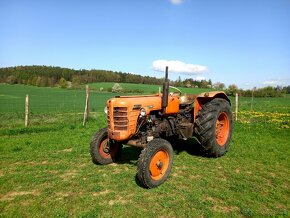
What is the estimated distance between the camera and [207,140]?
20.6ft

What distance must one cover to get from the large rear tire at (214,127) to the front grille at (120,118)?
1.88 m

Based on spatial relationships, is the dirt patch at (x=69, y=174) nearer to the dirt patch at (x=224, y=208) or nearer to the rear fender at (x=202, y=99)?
the dirt patch at (x=224, y=208)

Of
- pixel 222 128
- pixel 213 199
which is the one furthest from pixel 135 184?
pixel 222 128

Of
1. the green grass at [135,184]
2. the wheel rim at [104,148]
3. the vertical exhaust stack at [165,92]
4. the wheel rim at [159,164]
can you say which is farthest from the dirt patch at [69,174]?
the vertical exhaust stack at [165,92]

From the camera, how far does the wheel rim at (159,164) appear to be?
499 cm

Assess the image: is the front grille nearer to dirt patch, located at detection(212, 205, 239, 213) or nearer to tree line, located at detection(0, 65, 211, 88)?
dirt patch, located at detection(212, 205, 239, 213)

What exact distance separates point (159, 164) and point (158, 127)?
1017mm

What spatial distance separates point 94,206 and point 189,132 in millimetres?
3050

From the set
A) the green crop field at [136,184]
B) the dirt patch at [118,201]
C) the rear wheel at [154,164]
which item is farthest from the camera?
the rear wheel at [154,164]

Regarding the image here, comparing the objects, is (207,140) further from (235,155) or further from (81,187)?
(81,187)

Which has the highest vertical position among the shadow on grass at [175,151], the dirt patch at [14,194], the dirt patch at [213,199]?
the shadow on grass at [175,151]

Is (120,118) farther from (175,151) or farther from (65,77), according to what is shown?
(65,77)

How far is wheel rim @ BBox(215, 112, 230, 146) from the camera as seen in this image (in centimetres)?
713

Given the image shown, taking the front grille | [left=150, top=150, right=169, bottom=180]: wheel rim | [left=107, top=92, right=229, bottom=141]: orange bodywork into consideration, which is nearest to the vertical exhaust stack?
[left=107, top=92, right=229, bottom=141]: orange bodywork
